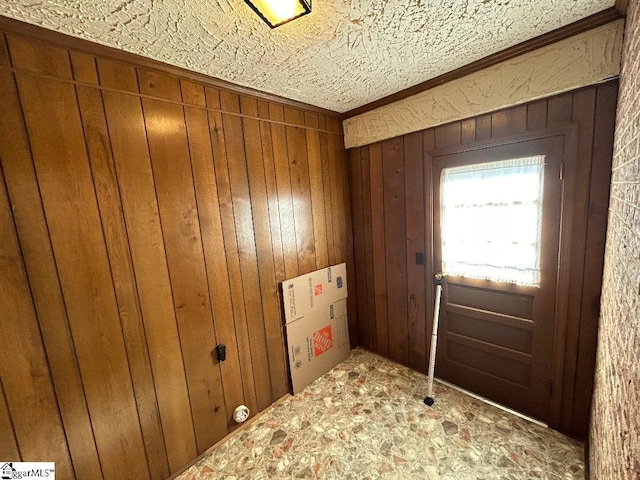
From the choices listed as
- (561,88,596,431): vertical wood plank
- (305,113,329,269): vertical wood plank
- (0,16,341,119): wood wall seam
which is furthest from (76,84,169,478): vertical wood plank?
(561,88,596,431): vertical wood plank

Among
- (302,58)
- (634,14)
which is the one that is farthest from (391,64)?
(634,14)

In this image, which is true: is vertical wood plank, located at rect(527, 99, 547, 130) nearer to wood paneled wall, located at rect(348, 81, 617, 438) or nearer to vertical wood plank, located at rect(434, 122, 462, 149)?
wood paneled wall, located at rect(348, 81, 617, 438)

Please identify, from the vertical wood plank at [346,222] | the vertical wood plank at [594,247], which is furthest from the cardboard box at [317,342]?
the vertical wood plank at [594,247]

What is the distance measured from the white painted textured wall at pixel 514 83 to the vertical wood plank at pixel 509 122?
0.05 meters

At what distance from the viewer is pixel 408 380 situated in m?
2.22

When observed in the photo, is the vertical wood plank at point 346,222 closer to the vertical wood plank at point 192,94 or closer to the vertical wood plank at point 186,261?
the vertical wood plank at point 192,94

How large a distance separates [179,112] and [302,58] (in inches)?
31.3

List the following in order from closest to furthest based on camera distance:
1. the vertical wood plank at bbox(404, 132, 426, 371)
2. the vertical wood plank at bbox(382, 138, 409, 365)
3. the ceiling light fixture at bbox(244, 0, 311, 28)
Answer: the ceiling light fixture at bbox(244, 0, 311, 28) < the vertical wood plank at bbox(404, 132, 426, 371) < the vertical wood plank at bbox(382, 138, 409, 365)

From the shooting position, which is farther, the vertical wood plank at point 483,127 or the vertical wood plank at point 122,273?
the vertical wood plank at point 483,127

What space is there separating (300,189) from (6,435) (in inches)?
80.2

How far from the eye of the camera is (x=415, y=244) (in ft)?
7.18

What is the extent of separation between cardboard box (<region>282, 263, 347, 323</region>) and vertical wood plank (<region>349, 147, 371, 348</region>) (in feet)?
0.64

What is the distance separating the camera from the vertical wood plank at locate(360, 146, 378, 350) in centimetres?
246

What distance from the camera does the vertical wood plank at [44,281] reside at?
1.06 metres
